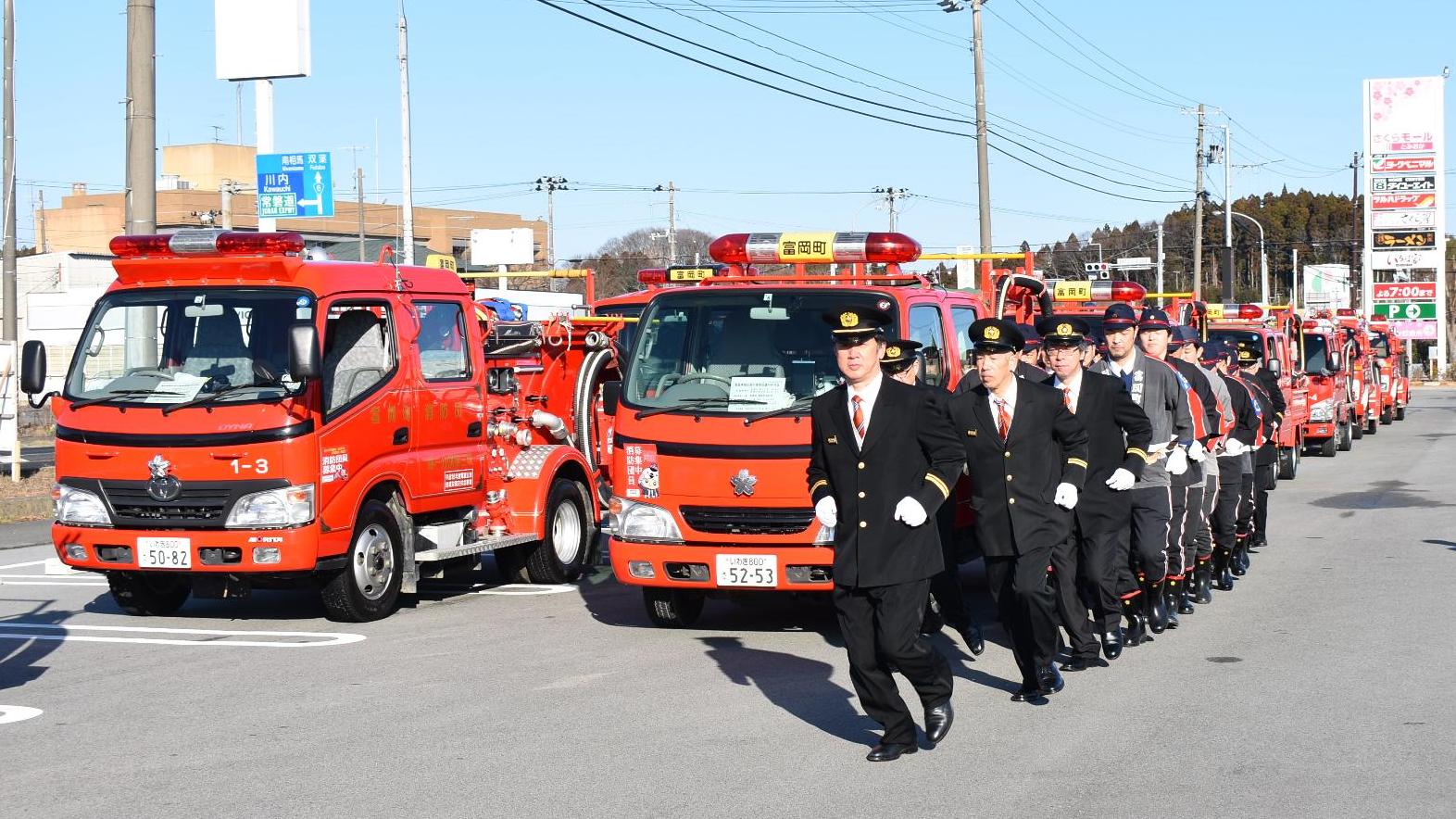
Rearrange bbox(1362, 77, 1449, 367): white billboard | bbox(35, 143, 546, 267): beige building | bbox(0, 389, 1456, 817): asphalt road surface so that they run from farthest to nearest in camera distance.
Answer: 1. bbox(35, 143, 546, 267): beige building
2. bbox(1362, 77, 1449, 367): white billboard
3. bbox(0, 389, 1456, 817): asphalt road surface

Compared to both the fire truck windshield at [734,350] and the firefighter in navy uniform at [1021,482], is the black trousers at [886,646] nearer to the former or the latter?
the firefighter in navy uniform at [1021,482]

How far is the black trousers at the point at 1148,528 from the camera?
10.3 m

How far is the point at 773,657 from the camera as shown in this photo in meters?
10.1

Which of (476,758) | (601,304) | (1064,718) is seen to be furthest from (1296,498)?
(476,758)

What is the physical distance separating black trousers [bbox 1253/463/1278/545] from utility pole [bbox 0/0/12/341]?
25129 mm

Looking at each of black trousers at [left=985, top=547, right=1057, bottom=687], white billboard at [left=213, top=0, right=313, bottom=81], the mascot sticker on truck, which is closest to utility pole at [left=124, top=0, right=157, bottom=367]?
white billboard at [left=213, top=0, right=313, bottom=81]

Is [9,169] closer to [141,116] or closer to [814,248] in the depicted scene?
[141,116]

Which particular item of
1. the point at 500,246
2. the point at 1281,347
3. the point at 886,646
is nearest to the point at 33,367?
the point at 886,646

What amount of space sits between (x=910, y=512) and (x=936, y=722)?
1.08m

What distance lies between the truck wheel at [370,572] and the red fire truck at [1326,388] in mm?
19968

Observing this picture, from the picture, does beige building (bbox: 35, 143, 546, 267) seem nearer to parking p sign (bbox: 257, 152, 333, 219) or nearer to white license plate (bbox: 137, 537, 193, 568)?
parking p sign (bbox: 257, 152, 333, 219)

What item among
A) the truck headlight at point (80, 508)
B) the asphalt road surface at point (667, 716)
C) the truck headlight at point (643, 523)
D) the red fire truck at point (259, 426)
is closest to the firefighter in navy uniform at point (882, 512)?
the asphalt road surface at point (667, 716)

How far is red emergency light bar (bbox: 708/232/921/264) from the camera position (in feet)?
38.7

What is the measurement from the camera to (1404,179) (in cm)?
7394
